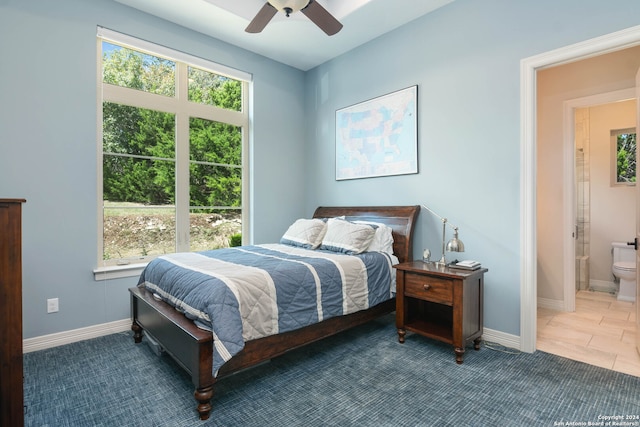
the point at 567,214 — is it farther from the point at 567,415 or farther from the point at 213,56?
the point at 213,56

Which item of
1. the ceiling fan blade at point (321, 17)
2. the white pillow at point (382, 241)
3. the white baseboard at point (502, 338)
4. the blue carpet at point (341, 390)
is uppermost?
the ceiling fan blade at point (321, 17)

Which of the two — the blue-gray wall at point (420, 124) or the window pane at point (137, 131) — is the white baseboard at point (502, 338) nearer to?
the blue-gray wall at point (420, 124)

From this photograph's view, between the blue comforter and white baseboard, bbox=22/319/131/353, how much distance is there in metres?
0.63

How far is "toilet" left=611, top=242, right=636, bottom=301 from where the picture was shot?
378 cm

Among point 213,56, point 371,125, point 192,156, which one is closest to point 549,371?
point 371,125

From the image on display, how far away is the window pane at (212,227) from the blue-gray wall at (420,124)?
791 mm

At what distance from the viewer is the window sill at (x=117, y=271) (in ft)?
9.75

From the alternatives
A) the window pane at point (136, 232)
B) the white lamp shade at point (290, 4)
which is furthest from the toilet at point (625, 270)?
the window pane at point (136, 232)

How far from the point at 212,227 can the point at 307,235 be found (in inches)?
49.0

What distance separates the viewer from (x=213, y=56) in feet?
Answer: 12.2

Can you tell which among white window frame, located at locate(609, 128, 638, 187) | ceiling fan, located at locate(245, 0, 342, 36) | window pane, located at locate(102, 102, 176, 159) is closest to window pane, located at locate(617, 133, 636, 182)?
white window frame, located at locate(609, 128, 638, 187)

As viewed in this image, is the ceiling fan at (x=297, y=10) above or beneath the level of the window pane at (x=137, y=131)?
above

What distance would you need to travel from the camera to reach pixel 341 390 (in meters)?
2.04

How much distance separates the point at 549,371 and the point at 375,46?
3.47 meters
